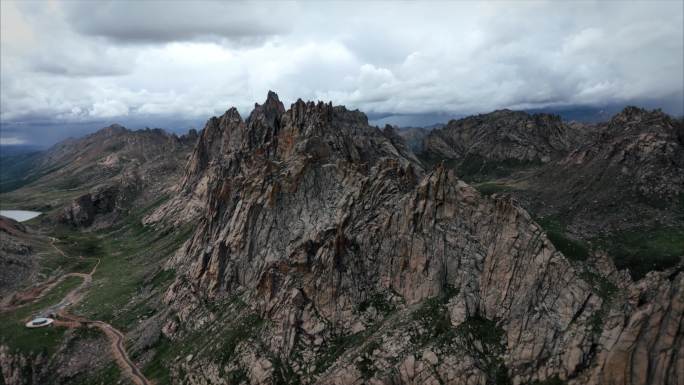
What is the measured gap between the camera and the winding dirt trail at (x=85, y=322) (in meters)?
92.4

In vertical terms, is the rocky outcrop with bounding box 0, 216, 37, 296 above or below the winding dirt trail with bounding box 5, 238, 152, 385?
above

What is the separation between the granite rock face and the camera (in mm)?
57625

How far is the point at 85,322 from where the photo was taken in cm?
11688

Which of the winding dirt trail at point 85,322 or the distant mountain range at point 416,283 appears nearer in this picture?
the distant mountain range at point 416,283

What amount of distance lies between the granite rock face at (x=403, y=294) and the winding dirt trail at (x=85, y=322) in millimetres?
10514

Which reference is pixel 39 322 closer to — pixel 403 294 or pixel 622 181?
pixel 403 294

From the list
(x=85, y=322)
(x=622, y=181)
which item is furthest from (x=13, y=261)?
(x=622, y=181)

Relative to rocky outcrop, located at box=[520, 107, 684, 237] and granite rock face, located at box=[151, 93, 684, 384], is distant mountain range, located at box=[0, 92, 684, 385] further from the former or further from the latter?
rocky outcrop, located at box=[520, 107, 684, 237]

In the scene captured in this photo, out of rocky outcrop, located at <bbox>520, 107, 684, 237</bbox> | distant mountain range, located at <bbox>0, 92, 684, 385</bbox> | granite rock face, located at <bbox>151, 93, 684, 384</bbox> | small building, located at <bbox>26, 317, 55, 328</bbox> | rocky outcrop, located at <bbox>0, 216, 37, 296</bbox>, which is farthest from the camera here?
rocky outcrop, located at <bbox>0, 216, 37, 296</bbox>

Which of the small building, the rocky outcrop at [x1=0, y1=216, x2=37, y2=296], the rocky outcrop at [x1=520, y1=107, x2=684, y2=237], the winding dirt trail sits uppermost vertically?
the rocky outcrop at [x1=520, y1=107, x2=684, y2=237]

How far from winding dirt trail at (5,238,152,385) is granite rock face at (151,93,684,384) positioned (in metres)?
10.5

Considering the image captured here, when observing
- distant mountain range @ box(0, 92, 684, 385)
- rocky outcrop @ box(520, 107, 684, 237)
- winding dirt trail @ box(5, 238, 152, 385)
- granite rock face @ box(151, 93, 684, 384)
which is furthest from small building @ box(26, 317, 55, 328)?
rocky outcrop @ box(520, 107, 684, 237)

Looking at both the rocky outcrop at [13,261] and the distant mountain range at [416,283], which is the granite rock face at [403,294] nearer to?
the distant mountain range at [416,283]

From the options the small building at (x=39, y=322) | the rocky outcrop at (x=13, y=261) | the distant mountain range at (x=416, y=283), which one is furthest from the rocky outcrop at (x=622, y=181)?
the rocky outcrop at (x=13, y=261)
